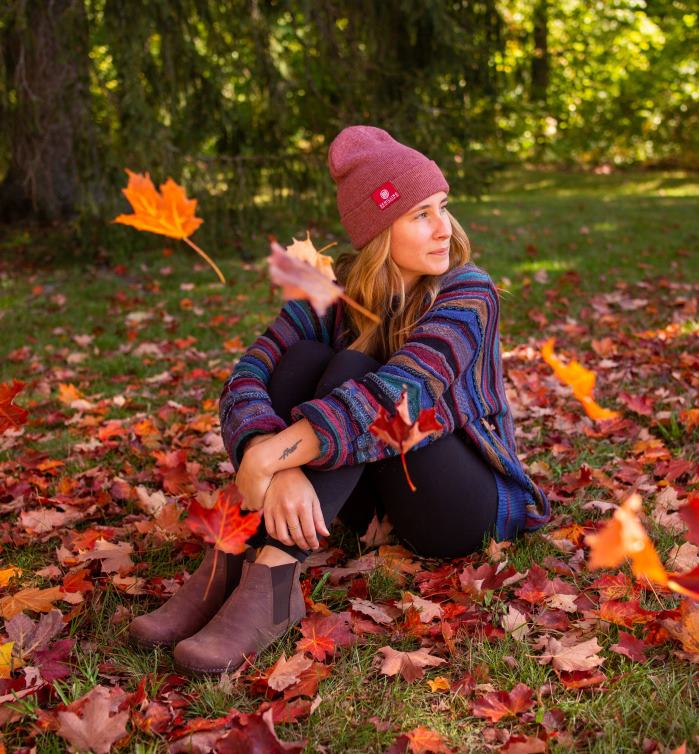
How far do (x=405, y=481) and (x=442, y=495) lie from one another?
0.33ft

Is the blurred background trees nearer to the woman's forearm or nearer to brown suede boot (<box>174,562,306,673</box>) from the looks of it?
the woman's forearm

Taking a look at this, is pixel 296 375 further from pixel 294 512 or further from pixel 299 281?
pixel 299 281

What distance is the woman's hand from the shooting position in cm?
174

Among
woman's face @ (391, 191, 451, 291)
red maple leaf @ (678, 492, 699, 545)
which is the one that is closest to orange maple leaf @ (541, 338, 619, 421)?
red maple leaf @ (678, 492, 699, 545)

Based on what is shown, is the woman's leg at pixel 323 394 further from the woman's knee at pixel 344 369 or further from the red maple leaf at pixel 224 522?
the red maple leaf at pixel 224 522

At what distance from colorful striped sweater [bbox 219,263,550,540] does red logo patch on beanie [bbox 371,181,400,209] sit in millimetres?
250

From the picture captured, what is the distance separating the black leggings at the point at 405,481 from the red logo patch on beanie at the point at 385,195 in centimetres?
39

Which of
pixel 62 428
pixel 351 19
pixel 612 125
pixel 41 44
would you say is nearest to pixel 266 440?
pixel 62 428

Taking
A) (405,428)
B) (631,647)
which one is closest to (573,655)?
(631,647)

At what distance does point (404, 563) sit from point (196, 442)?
4.18ft

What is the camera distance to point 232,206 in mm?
6660

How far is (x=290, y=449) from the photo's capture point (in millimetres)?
1763

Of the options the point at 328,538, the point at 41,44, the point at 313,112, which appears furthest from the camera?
the point at 313,112

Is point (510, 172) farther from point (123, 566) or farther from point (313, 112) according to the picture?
point (123, 566)
